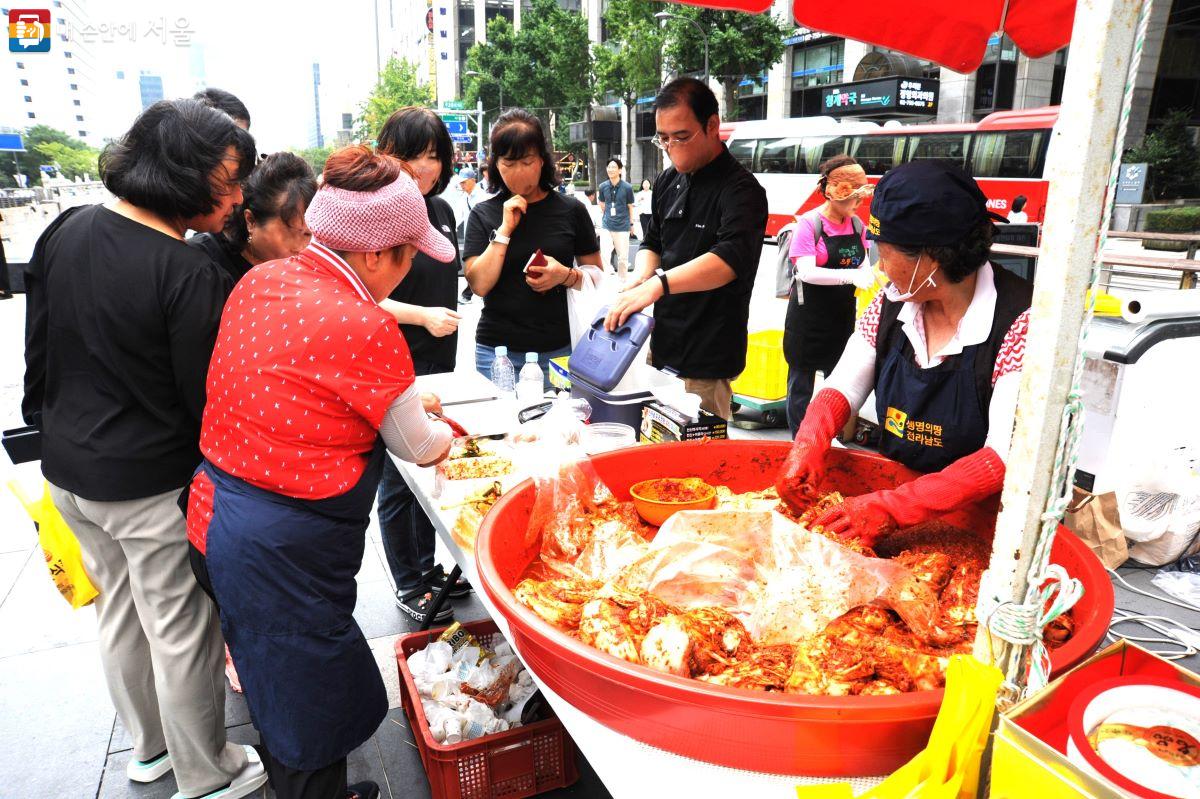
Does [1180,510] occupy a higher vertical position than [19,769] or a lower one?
higher

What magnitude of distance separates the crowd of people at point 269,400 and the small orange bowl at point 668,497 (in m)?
0.21

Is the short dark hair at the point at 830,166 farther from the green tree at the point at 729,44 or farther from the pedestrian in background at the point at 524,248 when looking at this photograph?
the green tree at the point at 729,44

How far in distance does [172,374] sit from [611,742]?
1.43m

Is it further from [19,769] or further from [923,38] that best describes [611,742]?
[923,38]

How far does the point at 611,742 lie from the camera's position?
1.22 m

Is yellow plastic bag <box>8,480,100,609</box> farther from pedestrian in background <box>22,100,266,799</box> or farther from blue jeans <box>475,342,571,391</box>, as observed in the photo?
blue jeans <box>475,342,571,391</box>

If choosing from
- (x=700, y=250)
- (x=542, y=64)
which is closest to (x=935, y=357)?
(x=700, y=250)

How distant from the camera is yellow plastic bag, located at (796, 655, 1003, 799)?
93 cm

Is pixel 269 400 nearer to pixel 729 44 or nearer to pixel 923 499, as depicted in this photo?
pixel 923 499

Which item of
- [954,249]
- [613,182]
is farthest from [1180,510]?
[613,182]

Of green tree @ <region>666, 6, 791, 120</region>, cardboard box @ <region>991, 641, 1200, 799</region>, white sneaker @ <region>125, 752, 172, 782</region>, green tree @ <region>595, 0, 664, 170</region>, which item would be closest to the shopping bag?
cardboard box @ <region>991, 641, 1200, 799</region>

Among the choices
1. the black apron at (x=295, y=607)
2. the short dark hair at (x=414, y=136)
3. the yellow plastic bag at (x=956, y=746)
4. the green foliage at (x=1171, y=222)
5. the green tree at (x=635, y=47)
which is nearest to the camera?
the yellow plastic bag at (x=956, y=746)

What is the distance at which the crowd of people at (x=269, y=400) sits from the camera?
157 cm

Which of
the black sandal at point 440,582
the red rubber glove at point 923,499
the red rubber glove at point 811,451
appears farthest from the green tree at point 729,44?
the red rubber glove at point 923,499
